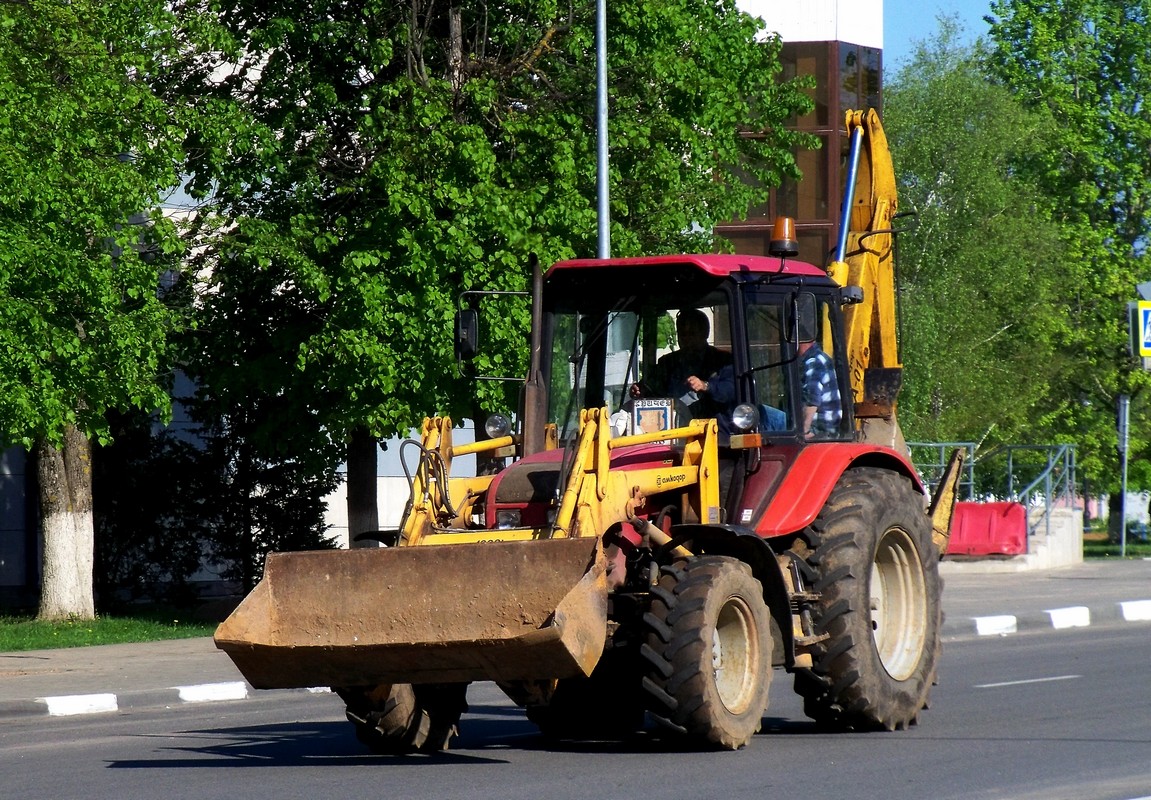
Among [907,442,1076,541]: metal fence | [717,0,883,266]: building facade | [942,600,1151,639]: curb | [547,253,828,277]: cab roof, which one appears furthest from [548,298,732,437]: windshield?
[717,0,883,266]: building facade

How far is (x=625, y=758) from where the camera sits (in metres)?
9.80

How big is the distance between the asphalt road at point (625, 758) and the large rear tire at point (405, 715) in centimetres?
13

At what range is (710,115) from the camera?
75.1ft

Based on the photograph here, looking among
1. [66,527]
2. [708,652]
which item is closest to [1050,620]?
[66,527]

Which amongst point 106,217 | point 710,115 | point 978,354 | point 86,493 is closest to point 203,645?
point 86,493

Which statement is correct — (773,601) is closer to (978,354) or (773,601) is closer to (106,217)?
(106,217)

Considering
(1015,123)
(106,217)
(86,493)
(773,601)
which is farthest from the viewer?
(1015,123)

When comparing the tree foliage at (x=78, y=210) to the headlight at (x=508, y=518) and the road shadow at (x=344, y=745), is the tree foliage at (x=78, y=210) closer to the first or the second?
the road shadow at (x=344, y=745)

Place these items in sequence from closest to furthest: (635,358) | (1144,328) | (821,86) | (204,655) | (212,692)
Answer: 1. (635,358)
2. (212,692)
3. (204,655)
4. (1144,328)
5. (821,86)

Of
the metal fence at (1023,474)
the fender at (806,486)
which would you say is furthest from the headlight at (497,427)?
the metal fence at (1023,474)

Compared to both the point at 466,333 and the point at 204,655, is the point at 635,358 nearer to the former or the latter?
the point at 466,333

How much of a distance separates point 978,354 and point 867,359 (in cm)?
2792

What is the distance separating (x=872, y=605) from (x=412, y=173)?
11.1m

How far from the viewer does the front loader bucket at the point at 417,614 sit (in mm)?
9031
